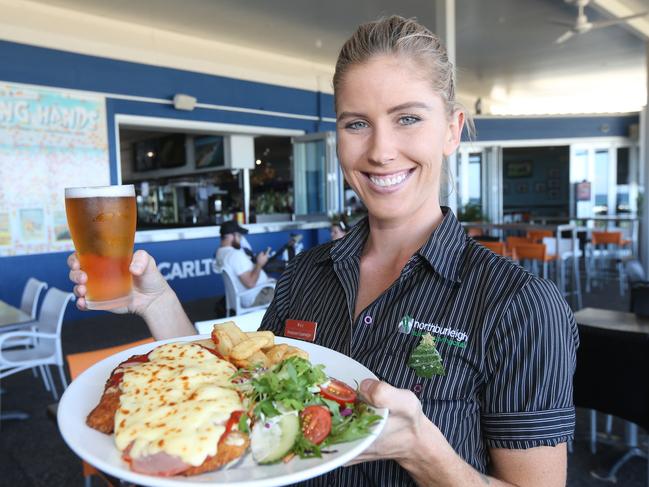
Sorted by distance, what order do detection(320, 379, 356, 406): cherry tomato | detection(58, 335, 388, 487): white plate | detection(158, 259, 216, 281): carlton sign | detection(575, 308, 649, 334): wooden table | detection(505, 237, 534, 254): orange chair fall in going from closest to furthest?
1. detection(58, 335, 388, 487): white plate
2. detection(320, 379, 356, 406): cherry tomato
3. detection(575, 308, 649, 334): wooden table
4. detection(158, 259, 216, 281): carlton sign
5. detection(505, 237, 534, 254): orange chair

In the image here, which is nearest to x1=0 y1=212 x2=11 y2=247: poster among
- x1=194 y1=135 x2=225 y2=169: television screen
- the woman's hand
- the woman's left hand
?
x1=194 y1=135 x2=225 y2=169: television screen

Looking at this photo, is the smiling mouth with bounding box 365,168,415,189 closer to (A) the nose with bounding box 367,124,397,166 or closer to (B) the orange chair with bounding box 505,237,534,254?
(A) the nose with bounding box 367,124,397,166

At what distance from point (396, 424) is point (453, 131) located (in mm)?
747

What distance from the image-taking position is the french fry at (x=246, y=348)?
105 cm

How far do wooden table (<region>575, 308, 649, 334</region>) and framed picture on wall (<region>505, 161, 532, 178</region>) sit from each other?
55.1 ft

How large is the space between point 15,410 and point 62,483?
1423mm

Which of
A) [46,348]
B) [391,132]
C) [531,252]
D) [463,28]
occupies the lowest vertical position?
[46,348]

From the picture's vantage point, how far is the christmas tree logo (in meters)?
1.13

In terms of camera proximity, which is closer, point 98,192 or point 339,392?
point 339,392

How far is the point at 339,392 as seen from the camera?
892 mm

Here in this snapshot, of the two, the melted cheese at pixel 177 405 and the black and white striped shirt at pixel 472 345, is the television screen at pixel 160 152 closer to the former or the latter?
the black and white striped shirt at pixel 472 345

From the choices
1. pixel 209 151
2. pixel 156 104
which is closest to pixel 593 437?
pixel 156 104

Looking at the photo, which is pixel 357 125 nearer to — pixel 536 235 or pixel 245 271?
pixel 245 271

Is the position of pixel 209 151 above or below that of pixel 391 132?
above
